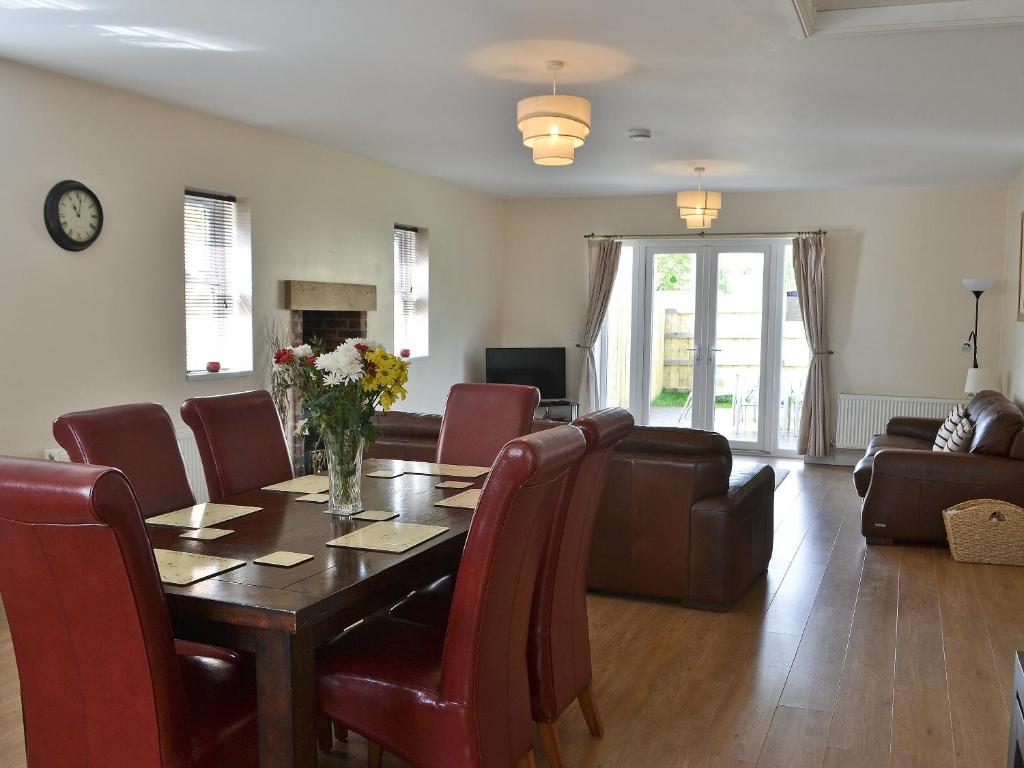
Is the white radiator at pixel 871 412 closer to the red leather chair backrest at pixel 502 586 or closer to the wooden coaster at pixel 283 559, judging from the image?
the red leather chair backrest at pixel 502 586

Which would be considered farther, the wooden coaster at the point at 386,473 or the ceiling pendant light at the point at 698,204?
the ceiling pendant light at the point at 698,204

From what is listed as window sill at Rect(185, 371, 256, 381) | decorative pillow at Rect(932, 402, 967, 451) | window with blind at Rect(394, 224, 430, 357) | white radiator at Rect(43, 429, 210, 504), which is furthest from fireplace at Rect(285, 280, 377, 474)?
decorative pillow at Rect(932, 402, 967, 451)

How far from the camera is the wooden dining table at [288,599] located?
203 centimetres

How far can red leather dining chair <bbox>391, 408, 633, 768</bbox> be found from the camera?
274 centimetres

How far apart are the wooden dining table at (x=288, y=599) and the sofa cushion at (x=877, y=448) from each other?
4.23 meters

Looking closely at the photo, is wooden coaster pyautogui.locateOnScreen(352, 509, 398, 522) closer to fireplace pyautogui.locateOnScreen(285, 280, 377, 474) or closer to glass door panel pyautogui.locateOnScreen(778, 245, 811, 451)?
fireplace pyautogui.locateOnScreen(285, 280, 377, 474)

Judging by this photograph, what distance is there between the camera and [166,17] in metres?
3.85

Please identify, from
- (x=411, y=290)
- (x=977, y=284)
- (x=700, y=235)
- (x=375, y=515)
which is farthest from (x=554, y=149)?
(x=700, y=235)

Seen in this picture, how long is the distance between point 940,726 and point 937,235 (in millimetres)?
6399

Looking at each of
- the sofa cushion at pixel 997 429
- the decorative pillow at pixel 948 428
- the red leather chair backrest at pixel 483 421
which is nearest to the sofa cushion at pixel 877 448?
the decorative pillow at pixel 948 428

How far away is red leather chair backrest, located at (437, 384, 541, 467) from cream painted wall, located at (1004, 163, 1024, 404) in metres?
4.64

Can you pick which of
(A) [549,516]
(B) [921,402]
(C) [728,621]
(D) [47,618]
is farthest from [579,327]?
(D) [47,618]

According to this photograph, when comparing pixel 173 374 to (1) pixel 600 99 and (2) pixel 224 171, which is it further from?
(1) pixel 600 99

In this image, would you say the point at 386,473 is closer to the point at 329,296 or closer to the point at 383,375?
the point at 383,375
